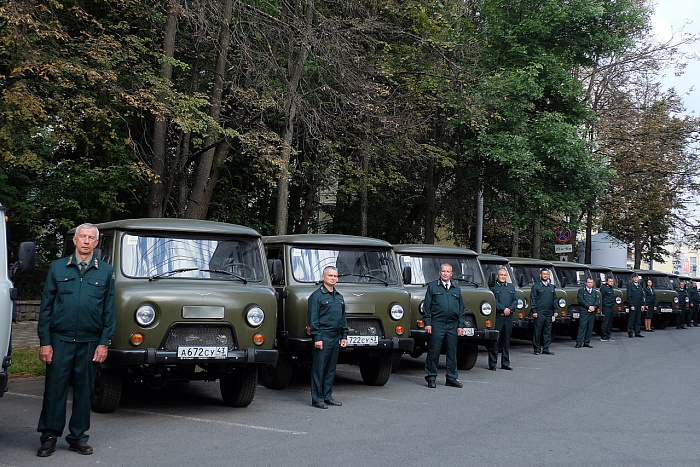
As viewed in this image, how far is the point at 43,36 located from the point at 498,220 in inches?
1196

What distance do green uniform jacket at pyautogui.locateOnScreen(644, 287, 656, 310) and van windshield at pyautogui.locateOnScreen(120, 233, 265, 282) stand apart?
64.4 feet

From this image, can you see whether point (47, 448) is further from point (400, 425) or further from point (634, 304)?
point (634, 304)

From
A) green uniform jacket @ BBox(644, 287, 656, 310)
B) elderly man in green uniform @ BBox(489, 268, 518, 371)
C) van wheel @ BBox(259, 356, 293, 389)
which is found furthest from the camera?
green uniform jacket @ BBox(644, 287, 656, 310)

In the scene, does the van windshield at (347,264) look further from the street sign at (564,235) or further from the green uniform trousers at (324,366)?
the street sign at (564,235)

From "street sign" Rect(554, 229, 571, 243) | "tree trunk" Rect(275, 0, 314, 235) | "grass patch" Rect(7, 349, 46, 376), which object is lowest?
"grass patch" Rect(7, 349, 46, 376)

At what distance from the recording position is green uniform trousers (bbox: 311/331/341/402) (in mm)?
10031

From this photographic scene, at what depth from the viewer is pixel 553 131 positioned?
2642 centimetres

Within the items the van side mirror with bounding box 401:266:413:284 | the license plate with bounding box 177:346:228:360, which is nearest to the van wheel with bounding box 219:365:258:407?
the license plate with bounding box 177:346:228:360

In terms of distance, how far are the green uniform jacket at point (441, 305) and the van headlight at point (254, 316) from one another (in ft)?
11.4

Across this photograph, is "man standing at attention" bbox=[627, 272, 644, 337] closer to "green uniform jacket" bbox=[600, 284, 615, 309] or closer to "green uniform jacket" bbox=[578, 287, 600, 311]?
"green uniform jacket" bbox=[600, 284, 615, 309]

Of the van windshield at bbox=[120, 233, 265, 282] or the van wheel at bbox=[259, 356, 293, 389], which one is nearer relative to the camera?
the van windshield at bbox=[120, 233, 265, 282]

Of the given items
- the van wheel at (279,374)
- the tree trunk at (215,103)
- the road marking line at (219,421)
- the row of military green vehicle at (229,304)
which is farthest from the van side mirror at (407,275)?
the tree trunk at (215,103)

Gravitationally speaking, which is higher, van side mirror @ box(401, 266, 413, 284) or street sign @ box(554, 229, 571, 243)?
street sign @ box(554, 229, 571, 243)

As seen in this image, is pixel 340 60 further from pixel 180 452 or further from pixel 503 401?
pixel 180 452
